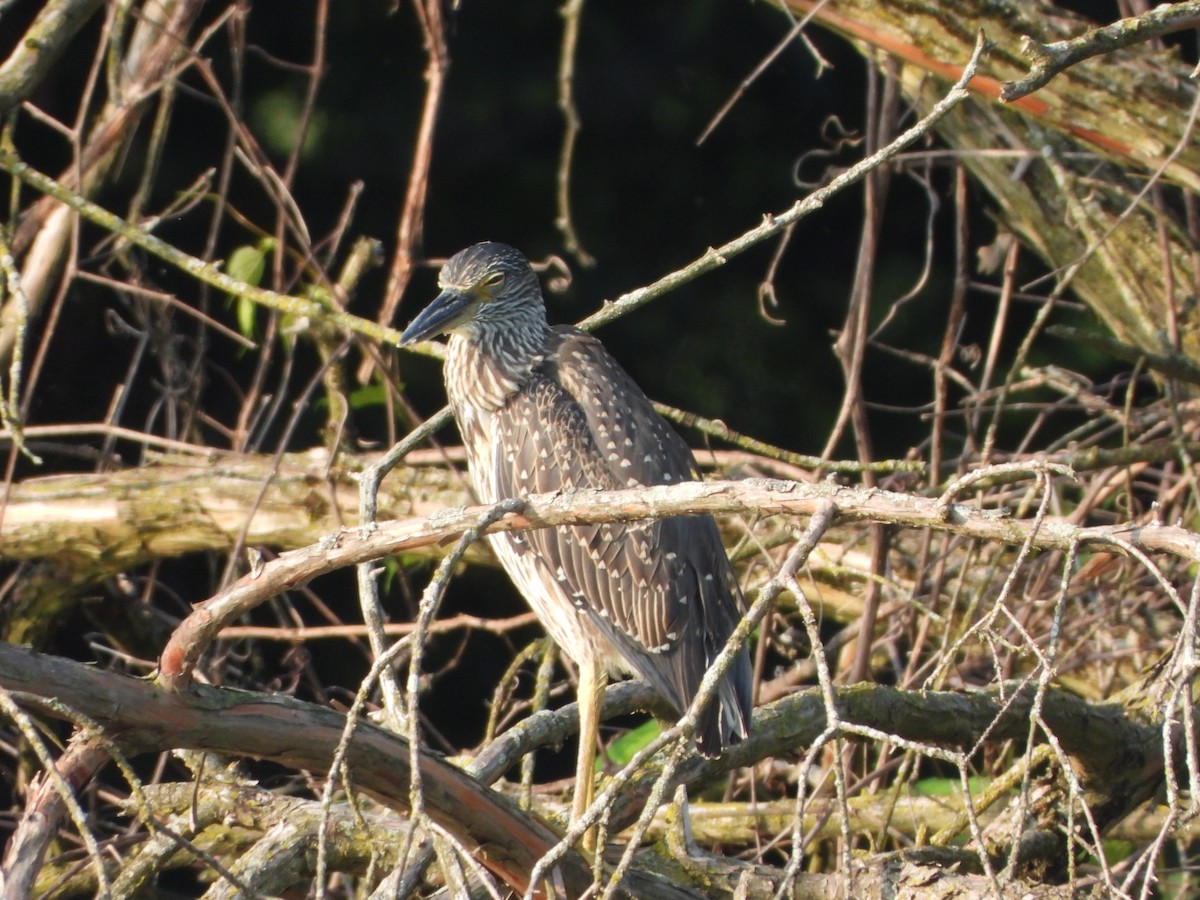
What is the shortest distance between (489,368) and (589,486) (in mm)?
393

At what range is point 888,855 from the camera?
258cm

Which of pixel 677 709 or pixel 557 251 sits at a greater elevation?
pixel 557 251

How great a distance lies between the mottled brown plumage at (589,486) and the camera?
3.28 metres

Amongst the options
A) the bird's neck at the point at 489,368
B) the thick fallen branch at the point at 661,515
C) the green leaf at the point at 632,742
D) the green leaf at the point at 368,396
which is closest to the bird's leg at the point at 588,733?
the green leaf at the point at 632,742

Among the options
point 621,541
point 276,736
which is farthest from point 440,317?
point 276,736

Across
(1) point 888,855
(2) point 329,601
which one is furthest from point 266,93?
(1) point 888,855

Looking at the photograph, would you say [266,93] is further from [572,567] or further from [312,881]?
[312,881]

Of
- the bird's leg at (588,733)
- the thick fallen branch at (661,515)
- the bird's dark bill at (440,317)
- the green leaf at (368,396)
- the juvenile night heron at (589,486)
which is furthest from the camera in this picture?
the green leaf at (368,396)

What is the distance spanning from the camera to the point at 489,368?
348 centimetres

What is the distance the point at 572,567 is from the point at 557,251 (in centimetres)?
206

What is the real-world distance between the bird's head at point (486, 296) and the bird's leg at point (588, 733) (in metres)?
0.83

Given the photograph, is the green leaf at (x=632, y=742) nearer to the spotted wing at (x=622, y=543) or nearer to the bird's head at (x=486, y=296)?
the spotted wing at (x=622, y=543)

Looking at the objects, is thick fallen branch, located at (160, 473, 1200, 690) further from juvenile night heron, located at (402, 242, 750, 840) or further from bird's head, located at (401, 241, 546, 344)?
bird's head, located at (401, 241, 546, 344)

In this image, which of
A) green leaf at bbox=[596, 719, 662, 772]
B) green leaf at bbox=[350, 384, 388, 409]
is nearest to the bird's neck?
green leaf at bbox=[350, 384, 388, 409]
